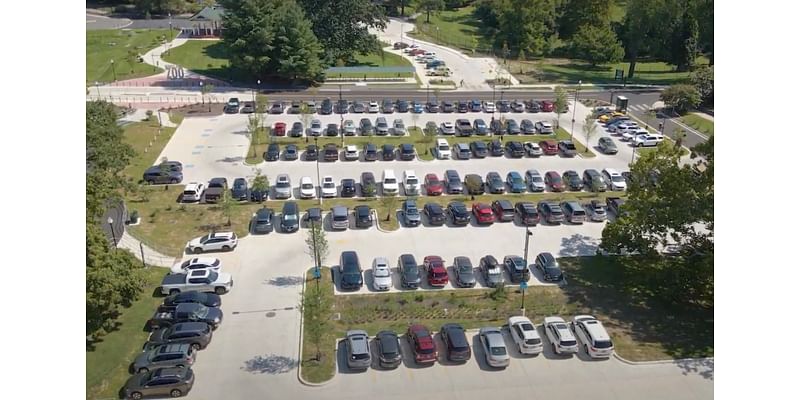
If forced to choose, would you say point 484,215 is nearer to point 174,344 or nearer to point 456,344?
point 456,344

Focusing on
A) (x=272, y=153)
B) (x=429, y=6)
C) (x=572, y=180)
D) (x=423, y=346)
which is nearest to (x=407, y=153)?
(x=272, y=153)

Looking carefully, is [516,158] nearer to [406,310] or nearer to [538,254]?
[538,254]

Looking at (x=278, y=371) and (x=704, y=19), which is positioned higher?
(x=704, y=19)

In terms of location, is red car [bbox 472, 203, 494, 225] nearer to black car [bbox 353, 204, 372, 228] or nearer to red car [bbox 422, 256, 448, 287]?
black car [bbox 353, 204, 372, 228]

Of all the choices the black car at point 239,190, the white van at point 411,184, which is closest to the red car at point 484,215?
the white van at point 411,184

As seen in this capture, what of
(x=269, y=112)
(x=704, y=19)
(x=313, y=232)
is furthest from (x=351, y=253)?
(x=704, y=19)

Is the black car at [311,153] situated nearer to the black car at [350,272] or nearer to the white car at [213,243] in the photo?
the white car at [213,243]
